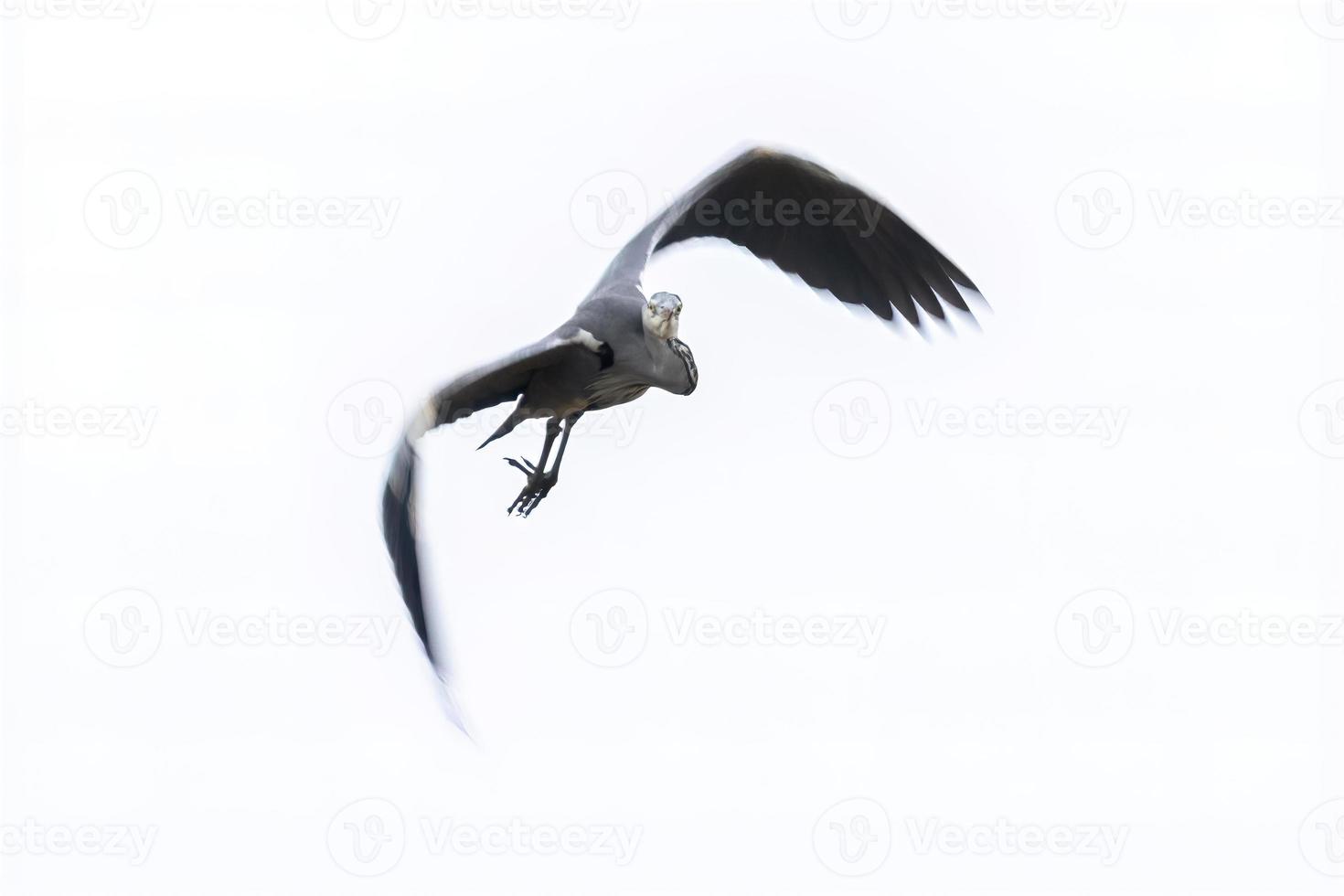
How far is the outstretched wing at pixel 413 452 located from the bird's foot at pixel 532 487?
0.91 metres

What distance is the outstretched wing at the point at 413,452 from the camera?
46.7 feet

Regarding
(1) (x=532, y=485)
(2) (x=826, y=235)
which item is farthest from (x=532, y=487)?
(2) (x=826, y=235)

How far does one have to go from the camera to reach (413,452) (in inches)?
567

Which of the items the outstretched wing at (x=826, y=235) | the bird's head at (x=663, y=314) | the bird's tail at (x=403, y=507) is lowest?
the bird's tail at (x=403, y=507)

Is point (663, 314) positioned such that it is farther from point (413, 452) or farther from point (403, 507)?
point (403, 507)

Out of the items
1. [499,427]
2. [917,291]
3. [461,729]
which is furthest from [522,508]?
[917,291]

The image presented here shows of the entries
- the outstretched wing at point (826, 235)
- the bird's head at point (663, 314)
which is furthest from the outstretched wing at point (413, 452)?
the outstretched wing at point (826, 235)

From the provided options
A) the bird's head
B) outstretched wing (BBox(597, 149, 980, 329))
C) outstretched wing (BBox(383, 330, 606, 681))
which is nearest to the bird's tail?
outstretched wing (BBox(383, 330, 606, 681))

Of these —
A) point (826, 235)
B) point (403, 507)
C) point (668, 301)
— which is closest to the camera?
point (403, 507)

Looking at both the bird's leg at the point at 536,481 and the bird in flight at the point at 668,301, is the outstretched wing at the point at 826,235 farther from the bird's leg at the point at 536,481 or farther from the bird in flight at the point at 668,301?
the bird's leg at the point at 536,481

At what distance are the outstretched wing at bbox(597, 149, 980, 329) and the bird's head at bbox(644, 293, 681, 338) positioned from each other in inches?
102

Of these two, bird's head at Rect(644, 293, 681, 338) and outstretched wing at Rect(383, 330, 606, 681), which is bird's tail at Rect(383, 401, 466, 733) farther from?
bird's head at Rect(644, 293, 681, 338)

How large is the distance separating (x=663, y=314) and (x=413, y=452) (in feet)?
6.01

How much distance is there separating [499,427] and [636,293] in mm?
1332
